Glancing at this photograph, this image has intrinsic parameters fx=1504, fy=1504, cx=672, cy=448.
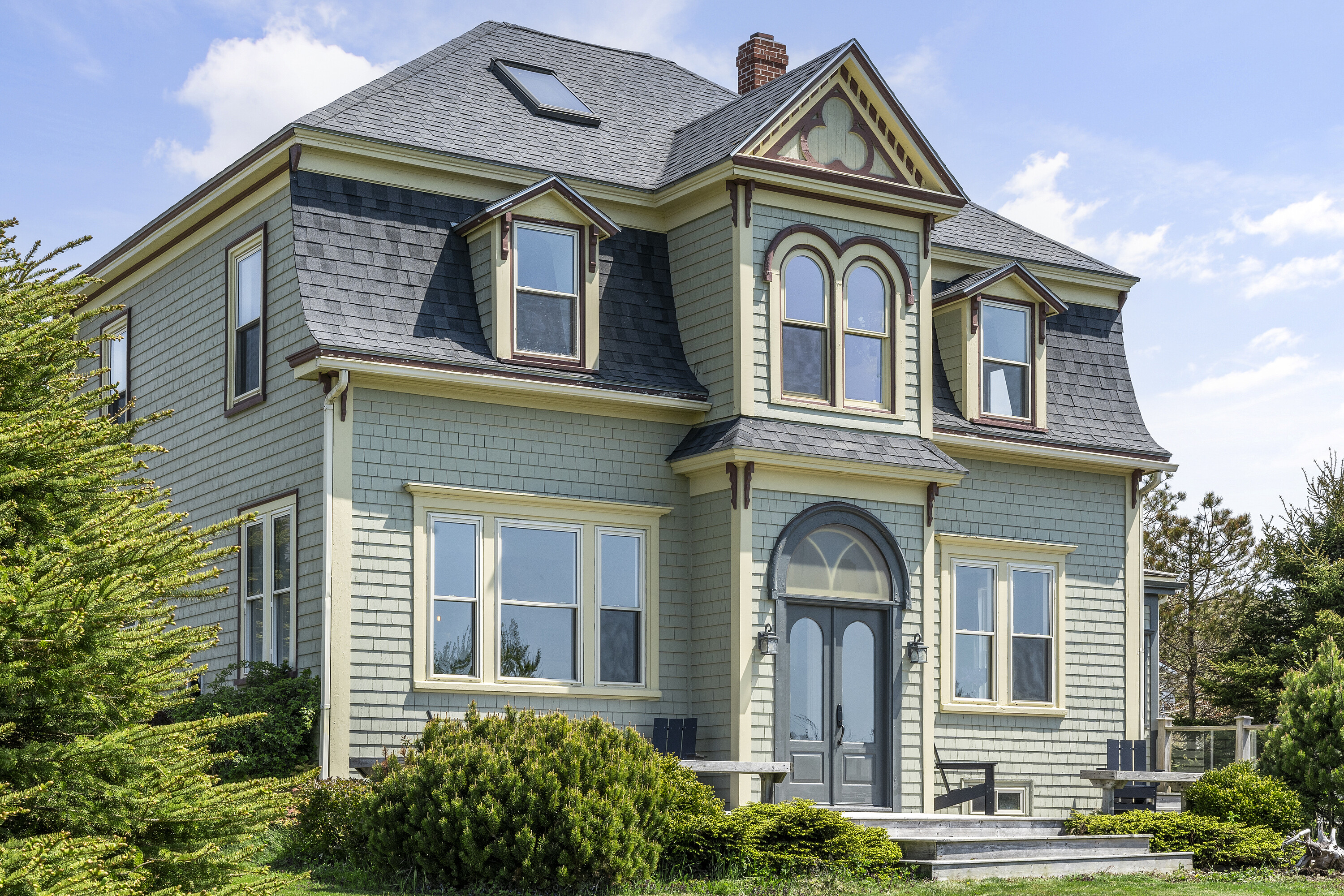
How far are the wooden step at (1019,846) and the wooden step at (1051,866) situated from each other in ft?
0.17

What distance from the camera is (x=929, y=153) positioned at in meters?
Result: 18.5

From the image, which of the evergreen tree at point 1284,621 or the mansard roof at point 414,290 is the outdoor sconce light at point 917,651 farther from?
the evergreen tree at point 1284,621

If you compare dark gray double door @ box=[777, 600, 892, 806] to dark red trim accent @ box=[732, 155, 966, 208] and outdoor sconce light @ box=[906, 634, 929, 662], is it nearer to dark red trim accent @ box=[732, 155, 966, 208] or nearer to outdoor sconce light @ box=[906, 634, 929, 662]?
outdoor sconce light @ box=[906, 634, 929, 662]

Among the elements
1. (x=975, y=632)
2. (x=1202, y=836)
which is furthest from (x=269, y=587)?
(x=1202, y=836)

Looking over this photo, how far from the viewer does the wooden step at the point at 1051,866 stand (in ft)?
45.3

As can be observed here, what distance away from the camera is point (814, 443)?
17.3 m

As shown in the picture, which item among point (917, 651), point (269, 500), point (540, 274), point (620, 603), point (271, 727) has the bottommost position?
point (271, 727)

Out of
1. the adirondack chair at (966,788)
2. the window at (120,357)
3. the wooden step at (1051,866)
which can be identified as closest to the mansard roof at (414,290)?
the adirondack chair at (966,788)

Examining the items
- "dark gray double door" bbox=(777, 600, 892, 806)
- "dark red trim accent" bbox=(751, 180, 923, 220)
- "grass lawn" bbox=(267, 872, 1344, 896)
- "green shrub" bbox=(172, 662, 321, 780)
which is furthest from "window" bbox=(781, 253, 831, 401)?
"green shrub" bbox=(172, 662, 321, 780)

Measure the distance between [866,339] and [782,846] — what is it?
7.08 m

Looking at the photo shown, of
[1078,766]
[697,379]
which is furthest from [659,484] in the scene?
[1078,766]

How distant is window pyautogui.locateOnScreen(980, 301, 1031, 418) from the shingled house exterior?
6 centimetres

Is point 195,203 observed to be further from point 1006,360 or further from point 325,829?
point 1006,360

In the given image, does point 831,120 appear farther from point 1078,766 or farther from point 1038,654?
point 1078,766
